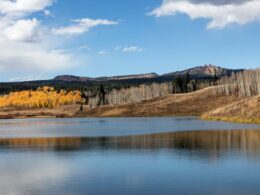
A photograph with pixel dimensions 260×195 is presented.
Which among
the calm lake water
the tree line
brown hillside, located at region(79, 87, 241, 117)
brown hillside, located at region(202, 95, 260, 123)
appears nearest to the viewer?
the calm lake water

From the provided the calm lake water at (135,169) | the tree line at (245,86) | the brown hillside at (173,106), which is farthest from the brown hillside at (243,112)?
the brown hillside at (173,106)

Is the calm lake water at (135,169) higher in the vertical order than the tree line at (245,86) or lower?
lower

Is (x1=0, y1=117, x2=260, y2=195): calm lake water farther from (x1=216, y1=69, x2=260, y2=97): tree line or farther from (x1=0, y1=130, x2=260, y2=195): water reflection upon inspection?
(x1=216, y1=69, x2=260, y2=97): tree line

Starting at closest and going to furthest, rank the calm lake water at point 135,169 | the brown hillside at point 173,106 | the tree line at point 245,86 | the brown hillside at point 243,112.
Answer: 1. the calm lake water at point 135,169
2. the brown hillside at point 243,112
3. the tree line at point 245,86
4. the brown hillside at point 173,106

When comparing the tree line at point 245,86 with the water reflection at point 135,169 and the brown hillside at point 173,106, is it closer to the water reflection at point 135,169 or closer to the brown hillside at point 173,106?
the brown hillside at point 173,106

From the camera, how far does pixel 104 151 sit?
42.1 metres

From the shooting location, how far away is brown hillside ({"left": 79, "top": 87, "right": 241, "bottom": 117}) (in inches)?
6319

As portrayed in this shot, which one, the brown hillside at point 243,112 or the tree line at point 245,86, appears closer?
the brown hillside at point 243,112

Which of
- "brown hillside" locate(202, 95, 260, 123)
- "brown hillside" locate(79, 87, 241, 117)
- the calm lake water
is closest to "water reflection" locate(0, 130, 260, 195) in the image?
the calm lake water

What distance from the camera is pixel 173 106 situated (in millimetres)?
170875

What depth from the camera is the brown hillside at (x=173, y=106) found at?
527 feet

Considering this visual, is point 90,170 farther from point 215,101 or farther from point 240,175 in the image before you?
point 215,101

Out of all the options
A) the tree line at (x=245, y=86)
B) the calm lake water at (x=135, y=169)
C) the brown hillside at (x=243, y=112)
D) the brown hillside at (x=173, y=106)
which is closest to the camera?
the calm lake water at (x=135, y=169)

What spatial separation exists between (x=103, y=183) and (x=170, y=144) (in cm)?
2247
